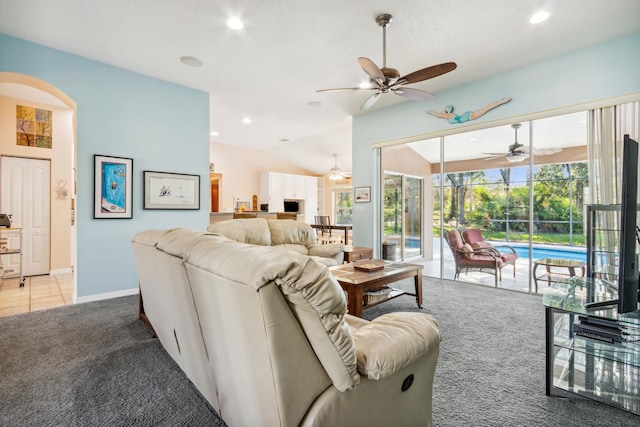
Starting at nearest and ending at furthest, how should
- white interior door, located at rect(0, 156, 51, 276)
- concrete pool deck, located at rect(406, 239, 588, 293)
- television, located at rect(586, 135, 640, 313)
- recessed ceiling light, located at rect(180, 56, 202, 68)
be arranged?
television, located at rect(586, 135, 640, 313) < recessed ceiling light, located at rect(180, 56, 202, 68) < concrete pool deck, located at rect(406, 239, 588, 293) < white interior door, located at rect(0, 156, 51, 276)

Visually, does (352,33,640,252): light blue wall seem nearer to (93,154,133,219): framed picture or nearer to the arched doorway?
(93,154,133,219): framed picture

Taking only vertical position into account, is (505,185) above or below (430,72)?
below

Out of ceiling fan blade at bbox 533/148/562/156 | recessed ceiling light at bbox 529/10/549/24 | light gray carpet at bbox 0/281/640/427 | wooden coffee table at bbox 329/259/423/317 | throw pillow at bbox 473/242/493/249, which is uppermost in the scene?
recessed ceiling light at bbox 529/10/549/24

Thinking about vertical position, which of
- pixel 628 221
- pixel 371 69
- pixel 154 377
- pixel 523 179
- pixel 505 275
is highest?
pixel 371 69

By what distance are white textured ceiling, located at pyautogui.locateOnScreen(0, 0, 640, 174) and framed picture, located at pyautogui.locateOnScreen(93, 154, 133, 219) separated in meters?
1.26

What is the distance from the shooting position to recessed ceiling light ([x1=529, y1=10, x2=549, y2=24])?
9.27 ft

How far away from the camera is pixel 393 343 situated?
1153mm

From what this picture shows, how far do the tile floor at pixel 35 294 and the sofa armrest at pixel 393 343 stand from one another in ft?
13.0

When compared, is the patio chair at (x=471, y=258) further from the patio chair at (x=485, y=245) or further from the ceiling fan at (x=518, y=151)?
the ceiling fan at (x=518, y=151)

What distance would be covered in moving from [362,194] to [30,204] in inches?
223

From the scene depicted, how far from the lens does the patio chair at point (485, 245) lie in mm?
4320

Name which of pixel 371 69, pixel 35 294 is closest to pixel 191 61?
pixel 371 69

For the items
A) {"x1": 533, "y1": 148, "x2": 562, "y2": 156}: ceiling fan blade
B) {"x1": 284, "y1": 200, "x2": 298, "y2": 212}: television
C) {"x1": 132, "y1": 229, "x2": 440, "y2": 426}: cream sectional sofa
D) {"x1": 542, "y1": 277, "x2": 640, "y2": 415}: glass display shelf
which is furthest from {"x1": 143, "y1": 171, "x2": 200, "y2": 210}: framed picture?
{"x1": 284, "y1": 200, "x2": 298, "y2": 212}: television

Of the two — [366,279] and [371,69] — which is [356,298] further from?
[371,69]
